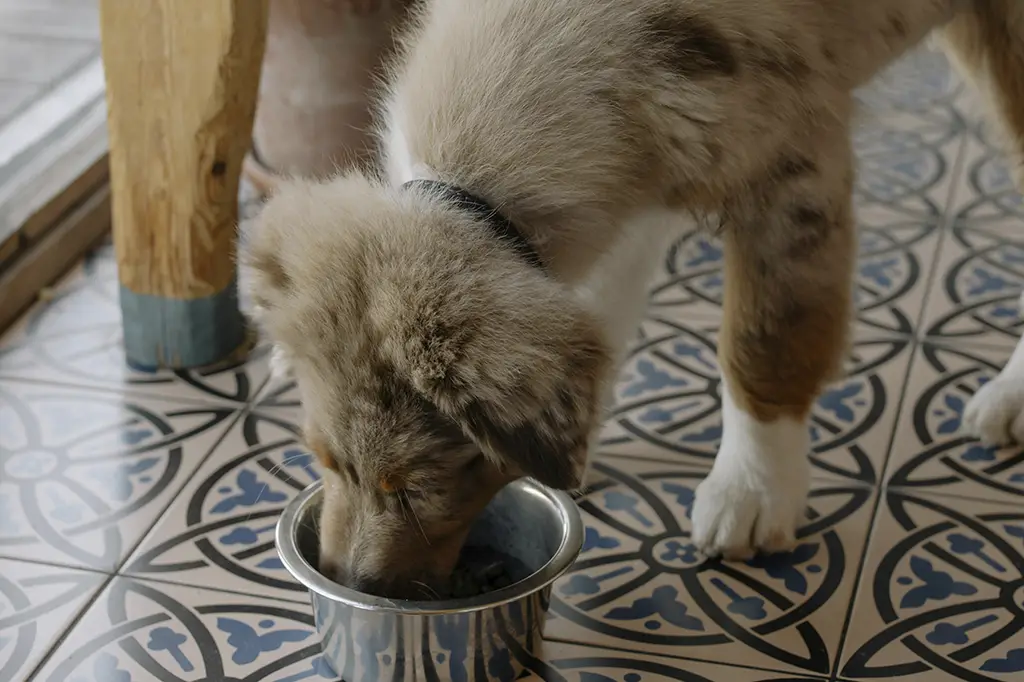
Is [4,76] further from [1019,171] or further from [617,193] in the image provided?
[1019,171]

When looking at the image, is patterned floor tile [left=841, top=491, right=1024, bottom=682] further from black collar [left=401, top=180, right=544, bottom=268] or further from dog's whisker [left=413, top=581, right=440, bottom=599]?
black collar [left=401, top=180, right=544, bottom=268]

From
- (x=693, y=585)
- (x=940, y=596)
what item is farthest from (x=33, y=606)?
(x=940, y=596)

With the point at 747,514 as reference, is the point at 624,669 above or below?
below

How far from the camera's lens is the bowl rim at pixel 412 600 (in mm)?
1384

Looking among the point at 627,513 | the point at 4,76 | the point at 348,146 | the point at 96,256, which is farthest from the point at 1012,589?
the point at 4,76

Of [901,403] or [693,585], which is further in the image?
[901,403]

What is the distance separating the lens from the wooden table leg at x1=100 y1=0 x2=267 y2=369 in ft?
6.31

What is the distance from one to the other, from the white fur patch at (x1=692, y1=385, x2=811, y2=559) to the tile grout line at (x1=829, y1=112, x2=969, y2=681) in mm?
105

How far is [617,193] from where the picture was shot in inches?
58.3

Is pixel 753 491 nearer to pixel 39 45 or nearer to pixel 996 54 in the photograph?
pixel 996 54

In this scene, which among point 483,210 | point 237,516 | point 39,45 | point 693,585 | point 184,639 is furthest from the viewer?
point 39,45

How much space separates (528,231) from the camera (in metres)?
1.44

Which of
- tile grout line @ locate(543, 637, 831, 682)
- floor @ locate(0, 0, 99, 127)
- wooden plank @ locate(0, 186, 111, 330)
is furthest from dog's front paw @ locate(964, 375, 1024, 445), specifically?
floor @ locate(0, 0, 99, 127)

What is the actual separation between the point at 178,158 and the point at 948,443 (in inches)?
51.6
